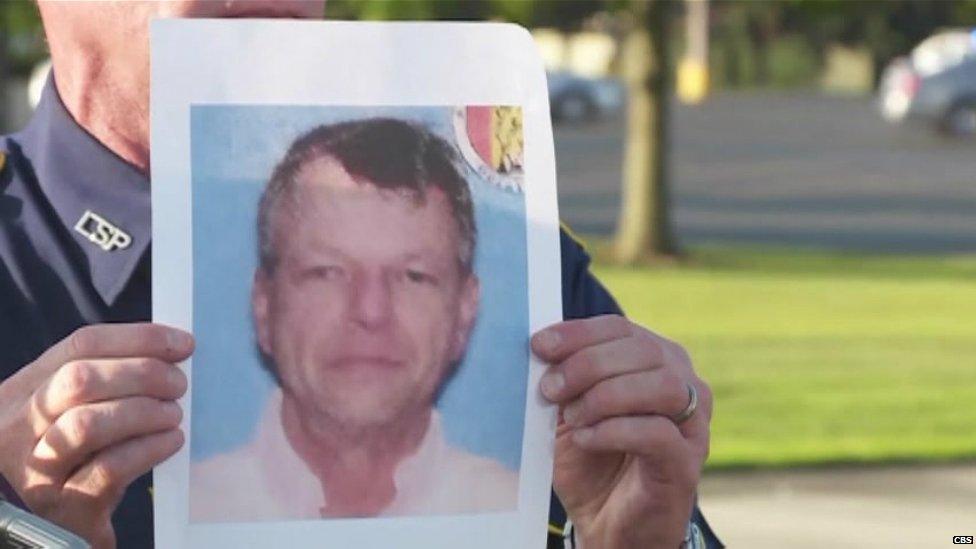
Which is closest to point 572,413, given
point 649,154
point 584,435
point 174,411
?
point 584,435

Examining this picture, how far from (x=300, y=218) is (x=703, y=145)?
29.7 metres

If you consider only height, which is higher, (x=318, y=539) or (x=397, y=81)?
(x=397, y=81)

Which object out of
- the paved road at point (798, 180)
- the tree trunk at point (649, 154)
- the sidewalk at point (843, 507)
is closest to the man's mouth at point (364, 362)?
the sidewalk at point (843, 507)

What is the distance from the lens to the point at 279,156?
1.84 metres

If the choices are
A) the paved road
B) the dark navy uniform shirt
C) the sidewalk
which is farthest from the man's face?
the paved road

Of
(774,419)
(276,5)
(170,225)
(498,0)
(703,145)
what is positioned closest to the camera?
(170,225)

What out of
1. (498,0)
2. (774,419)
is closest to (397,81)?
(774,419)

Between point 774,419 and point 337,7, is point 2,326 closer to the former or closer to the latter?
point 774,419

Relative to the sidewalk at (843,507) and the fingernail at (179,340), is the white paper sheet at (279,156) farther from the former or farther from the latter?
the sidewalk at (843,507)

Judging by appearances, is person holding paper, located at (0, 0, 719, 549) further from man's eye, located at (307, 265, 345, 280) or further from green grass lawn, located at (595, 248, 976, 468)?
green grass lawn, located at (595, 248, 976, 468)

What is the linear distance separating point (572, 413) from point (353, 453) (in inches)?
7.3

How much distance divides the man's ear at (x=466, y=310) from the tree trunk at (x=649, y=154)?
49.7ft

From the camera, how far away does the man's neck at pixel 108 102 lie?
2.10 m

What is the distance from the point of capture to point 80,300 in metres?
2.06
